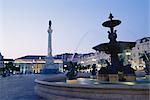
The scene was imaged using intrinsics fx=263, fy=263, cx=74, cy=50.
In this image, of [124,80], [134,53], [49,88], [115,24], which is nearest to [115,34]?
[115,24]

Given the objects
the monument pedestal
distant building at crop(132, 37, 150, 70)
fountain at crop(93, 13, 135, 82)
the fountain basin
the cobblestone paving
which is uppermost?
distant building at crop(132, 37, 150, 70)

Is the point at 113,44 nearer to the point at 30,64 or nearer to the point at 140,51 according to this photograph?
the point at 140,51

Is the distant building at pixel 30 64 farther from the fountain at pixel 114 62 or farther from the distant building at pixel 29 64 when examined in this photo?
the fountain at pixel 114 62

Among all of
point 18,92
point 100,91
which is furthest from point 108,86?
point 18,92

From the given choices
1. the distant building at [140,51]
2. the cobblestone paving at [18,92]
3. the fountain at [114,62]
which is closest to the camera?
the cobblestone paving at [18,92]

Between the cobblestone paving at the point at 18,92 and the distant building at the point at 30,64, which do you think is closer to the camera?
the cobblestone paving at the point at 18,92

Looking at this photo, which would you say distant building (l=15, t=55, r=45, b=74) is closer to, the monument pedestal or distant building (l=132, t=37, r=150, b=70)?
distant building (l=132, t=37, r=150, b=70)

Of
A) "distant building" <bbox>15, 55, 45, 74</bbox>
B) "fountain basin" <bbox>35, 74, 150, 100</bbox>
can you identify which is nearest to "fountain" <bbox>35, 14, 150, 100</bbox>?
"fountain basin" <bbox>35, 74, 150, 100</bbox>

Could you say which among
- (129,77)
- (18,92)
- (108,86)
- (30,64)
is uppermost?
(30,64)

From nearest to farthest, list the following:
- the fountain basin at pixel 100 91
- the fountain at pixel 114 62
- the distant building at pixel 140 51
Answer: the fountain basin at pixel 100 91
the fountain at pixel 114 62
the distant building at pixel 140 51

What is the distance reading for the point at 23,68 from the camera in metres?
153

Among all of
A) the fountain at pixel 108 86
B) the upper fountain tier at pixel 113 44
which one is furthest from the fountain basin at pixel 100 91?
the upper fountain tier at pixel 113 44

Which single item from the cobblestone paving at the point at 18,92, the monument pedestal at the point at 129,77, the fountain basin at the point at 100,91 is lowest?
the cobblestone paving at the point at 18,92

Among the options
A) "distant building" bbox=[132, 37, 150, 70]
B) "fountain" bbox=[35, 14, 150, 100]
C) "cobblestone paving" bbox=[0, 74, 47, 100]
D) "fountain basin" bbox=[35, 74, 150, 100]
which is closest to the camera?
"fountain basin" bbox=[35, 74, 150, 100]
